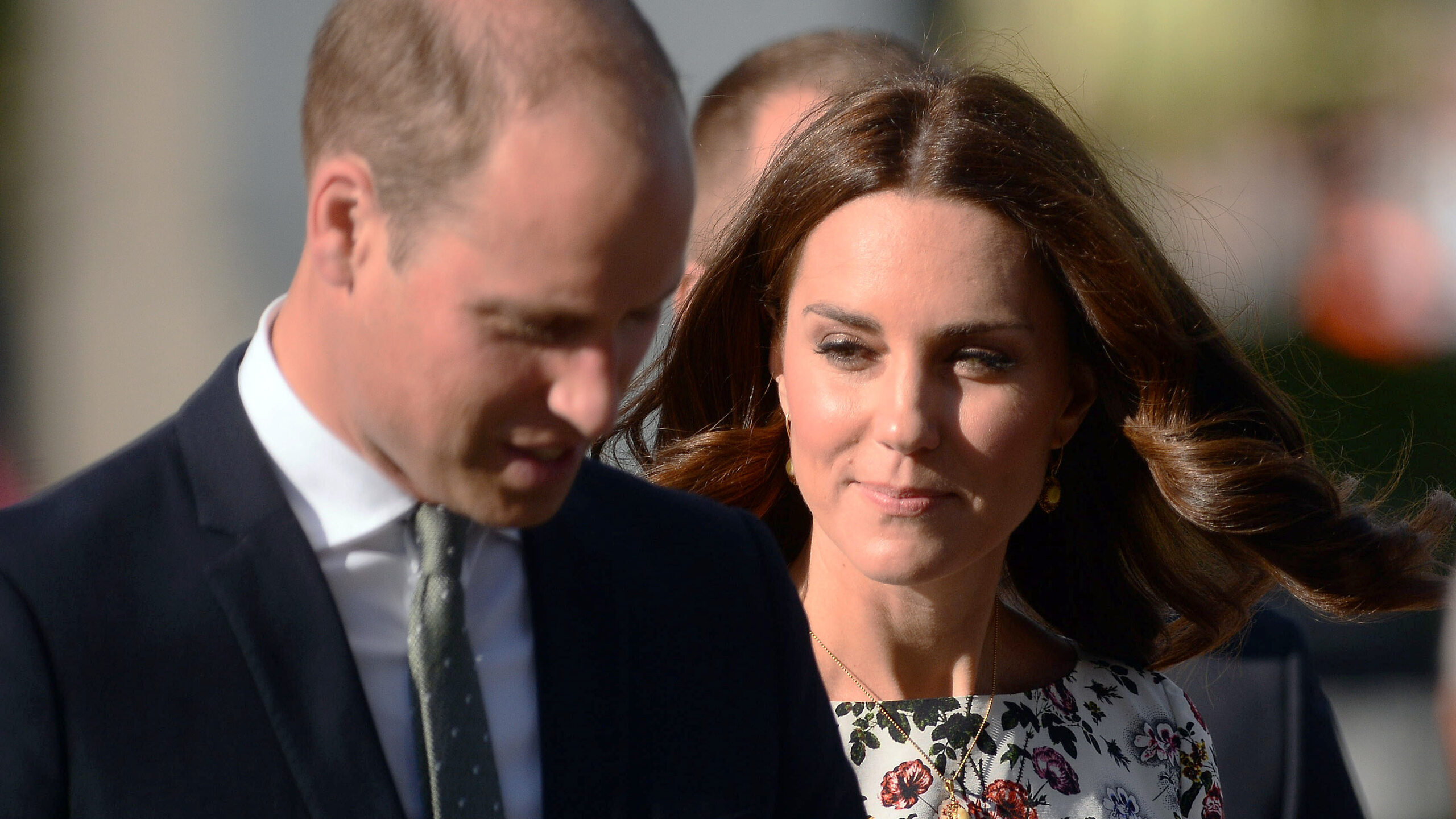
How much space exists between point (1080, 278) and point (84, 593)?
66.0 inches

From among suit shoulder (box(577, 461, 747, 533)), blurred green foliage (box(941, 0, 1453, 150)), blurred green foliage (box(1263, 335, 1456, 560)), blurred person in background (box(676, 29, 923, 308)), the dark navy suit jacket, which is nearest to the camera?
the dark navy suit jacket

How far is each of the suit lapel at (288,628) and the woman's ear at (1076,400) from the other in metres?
1.48

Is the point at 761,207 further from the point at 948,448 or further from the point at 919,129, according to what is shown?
the point at 948,448

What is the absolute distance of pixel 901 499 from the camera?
2.32 m

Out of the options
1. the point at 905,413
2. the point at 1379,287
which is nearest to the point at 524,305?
the point at 905,413

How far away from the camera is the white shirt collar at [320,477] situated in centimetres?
138

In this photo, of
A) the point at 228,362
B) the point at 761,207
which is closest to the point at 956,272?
the point at 761,207

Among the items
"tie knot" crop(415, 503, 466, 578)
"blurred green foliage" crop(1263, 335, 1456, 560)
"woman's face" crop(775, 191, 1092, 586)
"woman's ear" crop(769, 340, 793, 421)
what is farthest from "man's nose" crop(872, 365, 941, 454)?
"blurred green foliage" crop(1263, 335, 1456, 560)

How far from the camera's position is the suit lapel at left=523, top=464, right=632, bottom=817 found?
145 centimetres

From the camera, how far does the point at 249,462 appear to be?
1375 mm

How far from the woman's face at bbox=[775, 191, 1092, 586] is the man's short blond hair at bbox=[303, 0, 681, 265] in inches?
39.9

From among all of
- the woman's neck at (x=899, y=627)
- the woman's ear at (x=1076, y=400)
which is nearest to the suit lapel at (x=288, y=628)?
the woman's neck at (x=899, y=627)

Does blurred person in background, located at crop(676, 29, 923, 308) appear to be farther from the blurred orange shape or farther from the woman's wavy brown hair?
the blurred orange shape

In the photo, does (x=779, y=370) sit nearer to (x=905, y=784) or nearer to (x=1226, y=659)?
(x=905, y=784)
